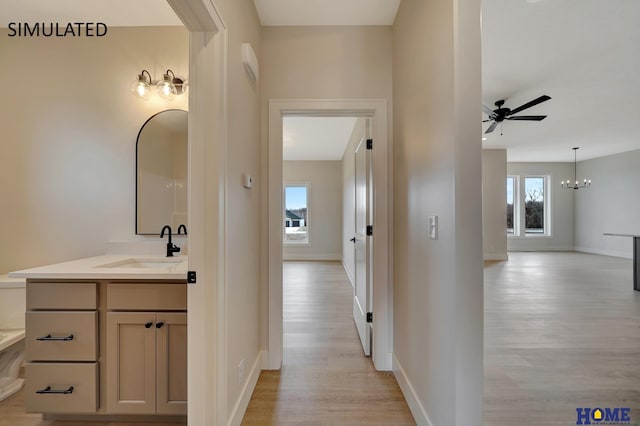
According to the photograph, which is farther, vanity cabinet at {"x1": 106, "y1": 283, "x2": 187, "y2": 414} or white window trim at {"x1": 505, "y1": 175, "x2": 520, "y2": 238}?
white window trim at {"x1": 505, "y1": 175, "x2": 520, "y2": 238}

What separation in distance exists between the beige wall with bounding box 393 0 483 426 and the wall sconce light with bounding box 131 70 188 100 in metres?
1.72

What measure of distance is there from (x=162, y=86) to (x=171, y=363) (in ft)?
6.43

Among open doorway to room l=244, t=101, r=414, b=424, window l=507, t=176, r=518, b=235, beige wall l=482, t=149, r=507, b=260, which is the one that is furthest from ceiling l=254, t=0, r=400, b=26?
window l=507, t=176, r=518, b=235

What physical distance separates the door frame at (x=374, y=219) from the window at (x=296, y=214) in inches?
214

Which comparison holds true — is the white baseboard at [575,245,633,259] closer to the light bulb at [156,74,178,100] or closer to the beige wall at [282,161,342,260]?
the beige wall at [282,161,342,260]

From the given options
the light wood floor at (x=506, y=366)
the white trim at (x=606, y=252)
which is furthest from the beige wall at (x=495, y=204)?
the white trim at (x=606, y=252)

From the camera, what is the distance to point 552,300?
3879 millimetres

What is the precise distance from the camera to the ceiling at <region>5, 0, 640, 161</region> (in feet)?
6.57

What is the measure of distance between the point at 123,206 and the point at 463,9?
2534 mm

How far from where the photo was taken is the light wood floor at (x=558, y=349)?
1815 mm

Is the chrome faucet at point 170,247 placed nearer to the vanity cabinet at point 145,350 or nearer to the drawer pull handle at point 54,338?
the vanity cabinet at point 145,350

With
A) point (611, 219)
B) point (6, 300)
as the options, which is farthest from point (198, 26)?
point (611, 219)

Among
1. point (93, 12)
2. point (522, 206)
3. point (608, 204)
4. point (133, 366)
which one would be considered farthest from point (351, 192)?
point (608, 204)

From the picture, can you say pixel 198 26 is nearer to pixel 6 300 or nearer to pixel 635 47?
pixel 6 300
